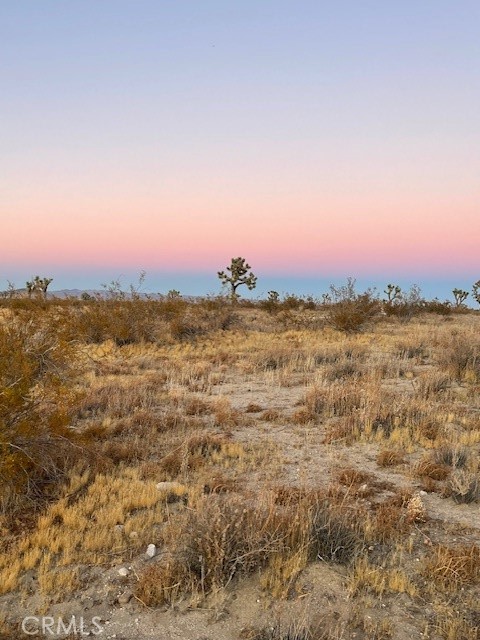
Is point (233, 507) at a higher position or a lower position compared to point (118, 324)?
lower

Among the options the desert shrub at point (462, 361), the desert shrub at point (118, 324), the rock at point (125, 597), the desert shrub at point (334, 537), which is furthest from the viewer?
the desert shrub at point (118, 324)

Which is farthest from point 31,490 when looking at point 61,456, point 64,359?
point 64,359

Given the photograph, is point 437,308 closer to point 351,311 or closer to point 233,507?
point 351,311

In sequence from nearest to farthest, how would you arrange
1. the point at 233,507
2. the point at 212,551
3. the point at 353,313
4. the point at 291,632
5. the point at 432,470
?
the point at 291,632 → the point at 212,551 → the point at 233,507 → the point at 432,470 → the point at 353,313

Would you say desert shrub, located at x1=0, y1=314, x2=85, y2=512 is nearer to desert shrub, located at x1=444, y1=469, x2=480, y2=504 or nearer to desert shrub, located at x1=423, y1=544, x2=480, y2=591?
desert shrub, located at x1=423, y1=544, x2=480, y2=591

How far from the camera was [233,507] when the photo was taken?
4336 millimetres

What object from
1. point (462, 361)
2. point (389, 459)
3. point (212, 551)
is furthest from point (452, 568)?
point (462, 361)

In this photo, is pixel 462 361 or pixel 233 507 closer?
pixel 233 507

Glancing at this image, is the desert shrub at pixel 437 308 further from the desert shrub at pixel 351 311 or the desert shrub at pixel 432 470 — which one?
the desert shrub at pixel 432 470

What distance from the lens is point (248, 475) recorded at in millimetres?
6145

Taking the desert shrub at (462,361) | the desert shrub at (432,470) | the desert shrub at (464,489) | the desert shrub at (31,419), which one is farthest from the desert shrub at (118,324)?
the desert shrub at (464,489)

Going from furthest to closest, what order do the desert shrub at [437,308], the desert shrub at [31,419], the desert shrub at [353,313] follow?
the desert shrub at [437,308]
the desert shrub at [353,313]
the desert shrub at [31,419]

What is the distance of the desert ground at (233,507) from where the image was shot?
3.69 metres

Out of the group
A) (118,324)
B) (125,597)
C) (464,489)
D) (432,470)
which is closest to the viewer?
(125,597)
